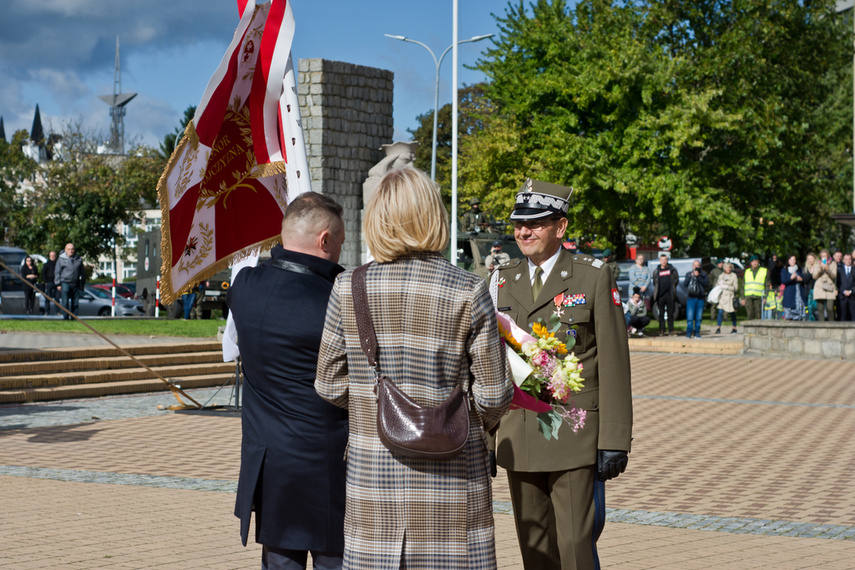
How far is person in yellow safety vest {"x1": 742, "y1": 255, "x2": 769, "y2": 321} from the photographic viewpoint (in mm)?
25656

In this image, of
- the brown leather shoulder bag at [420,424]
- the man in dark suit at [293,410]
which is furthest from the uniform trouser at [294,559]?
the brown leather shoulder bag at [420,424]

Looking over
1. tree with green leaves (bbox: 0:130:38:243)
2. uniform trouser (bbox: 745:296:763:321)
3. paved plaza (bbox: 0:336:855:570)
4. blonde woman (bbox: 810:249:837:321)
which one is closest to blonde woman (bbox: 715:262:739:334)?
uniform trouser (bbox: 745:296:763:321)

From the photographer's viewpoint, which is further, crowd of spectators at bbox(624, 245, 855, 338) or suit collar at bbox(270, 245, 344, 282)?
crowd of spectators at bbox(624, 245, 855, 338)

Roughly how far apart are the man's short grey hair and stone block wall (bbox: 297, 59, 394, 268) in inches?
697

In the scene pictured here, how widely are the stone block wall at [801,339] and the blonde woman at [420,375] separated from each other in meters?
18.3

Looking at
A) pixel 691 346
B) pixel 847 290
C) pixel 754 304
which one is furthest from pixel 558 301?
pixel 754 304

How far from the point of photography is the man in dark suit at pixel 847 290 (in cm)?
2327

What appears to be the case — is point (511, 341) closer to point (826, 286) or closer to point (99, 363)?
point (99, 363)

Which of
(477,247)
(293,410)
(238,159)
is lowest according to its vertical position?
(293,410)

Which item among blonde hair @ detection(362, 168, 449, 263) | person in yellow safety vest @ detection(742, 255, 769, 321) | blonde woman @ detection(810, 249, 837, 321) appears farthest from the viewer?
person in yellow safety vest @ detection(742, 255, 769, 321)

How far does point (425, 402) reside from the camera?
2.90 metres

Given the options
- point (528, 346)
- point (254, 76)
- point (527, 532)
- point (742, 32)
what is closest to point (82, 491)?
point (254, 76)

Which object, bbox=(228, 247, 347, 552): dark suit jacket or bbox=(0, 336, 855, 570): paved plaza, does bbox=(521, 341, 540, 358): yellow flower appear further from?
bbox=(0, 336, 855, 570): paved plaza

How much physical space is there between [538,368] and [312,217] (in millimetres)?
918
